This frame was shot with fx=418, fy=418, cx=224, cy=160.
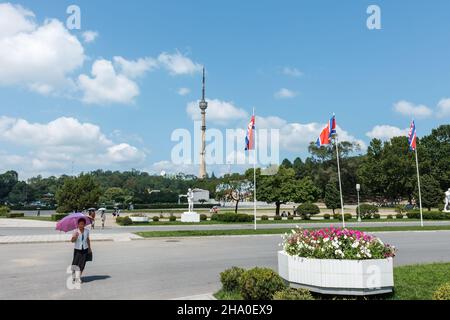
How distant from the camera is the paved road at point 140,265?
1046 cm

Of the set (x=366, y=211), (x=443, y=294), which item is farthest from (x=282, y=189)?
(x=443, y=294)

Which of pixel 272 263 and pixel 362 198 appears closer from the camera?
pixel 272 263

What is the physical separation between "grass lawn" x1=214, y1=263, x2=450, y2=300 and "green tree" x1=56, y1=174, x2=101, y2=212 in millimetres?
37635

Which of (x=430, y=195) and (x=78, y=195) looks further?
(x=430, y=195)

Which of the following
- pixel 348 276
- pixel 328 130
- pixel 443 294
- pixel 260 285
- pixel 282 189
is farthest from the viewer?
pixel 282 189

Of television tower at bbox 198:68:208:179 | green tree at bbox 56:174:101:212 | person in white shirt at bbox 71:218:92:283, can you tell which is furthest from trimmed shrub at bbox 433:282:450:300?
television tower at bbox 198:68:208:179

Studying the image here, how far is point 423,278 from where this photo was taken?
1155 centimetres

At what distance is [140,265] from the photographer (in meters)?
14.8

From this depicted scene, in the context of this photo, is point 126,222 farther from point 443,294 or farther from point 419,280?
point 443,294

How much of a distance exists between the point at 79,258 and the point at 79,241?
0.46 m

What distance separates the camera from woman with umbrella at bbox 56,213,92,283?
37.5ft
